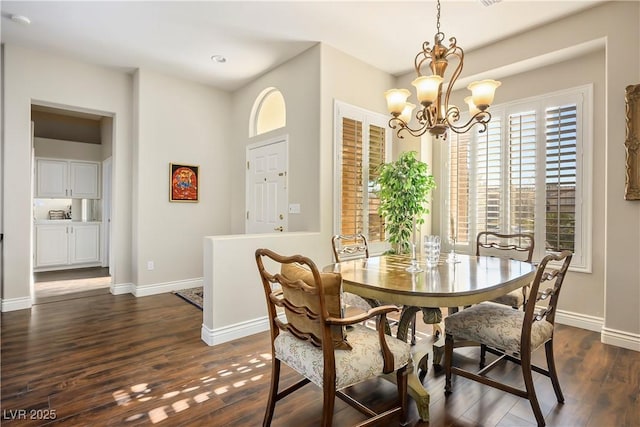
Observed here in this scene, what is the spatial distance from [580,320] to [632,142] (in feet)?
5.90

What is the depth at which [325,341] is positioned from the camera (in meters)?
1.47

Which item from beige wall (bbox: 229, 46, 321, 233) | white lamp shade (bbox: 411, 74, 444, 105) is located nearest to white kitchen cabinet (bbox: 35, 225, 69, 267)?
beige wall (bbox: 229, 46, 321, 233)

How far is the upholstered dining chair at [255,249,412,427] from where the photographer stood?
58.2 inches

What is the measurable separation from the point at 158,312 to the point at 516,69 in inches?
193

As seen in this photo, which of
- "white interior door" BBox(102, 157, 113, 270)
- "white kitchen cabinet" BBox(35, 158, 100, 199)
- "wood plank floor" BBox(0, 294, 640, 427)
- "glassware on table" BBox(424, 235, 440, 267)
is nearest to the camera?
"wood plank floor" BBox(0, 294, 640, 427)

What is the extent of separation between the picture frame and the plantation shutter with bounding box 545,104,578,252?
1.90ft

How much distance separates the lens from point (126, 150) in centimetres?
470

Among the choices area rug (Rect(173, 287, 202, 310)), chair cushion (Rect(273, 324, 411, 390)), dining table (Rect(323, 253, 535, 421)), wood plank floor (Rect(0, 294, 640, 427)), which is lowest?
wood plank floor (Rect(0, 294, 640, 427))

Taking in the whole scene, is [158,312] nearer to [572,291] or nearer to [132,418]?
[132,418]

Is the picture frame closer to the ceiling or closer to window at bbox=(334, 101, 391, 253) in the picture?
the ceiling

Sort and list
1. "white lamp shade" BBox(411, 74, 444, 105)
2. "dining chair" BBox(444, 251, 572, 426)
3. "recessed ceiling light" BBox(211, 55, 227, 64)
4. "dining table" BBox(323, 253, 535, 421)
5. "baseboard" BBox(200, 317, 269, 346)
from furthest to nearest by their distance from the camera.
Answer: "recessed ceiling light" BBox(211, 55, 227, 64) < "baseboard" BBox(200, 317, 269, 346) < "white lamp shade" BBox(411, 74, 444, 105) < "dining chair" BBox(444, 251, 572, 426) < "dining table" BBox(323, 253, 535, 421)

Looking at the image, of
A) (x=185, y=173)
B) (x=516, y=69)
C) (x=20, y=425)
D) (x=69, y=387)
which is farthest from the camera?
(x=185, y=173)

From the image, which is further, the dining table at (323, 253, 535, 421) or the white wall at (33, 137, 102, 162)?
the white wall at (33, 137, 102, 162)

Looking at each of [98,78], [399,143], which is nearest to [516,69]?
[399,143]
